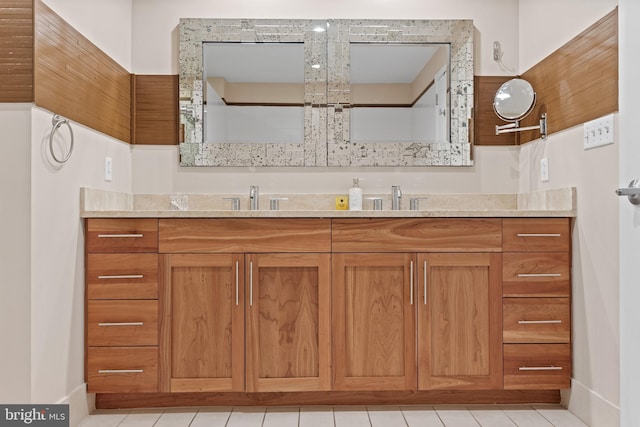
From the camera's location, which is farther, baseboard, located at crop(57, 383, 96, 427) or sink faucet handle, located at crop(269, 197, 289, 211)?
sink faucet handle, located at crop(269, 197, 289, 211)

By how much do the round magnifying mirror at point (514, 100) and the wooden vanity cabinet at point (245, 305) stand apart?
3.69ft

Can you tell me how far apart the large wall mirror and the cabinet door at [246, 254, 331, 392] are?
752mm

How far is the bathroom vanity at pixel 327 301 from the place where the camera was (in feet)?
7.36

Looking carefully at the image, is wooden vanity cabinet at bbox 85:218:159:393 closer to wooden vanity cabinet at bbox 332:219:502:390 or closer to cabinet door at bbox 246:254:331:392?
cabinet door at bbox 246:254:331:392

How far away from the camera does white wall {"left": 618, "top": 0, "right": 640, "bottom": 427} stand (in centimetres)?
123

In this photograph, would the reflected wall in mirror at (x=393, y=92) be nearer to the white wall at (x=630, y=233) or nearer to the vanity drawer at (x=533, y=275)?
the vanity drawer at (x=533, y=275)

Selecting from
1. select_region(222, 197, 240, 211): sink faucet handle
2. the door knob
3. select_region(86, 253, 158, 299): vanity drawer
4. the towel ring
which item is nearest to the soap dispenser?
select_region(222, 197, 240, 211): sink faucet handle

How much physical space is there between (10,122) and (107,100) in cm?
71

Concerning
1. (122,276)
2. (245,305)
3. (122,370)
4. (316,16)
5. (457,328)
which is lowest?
(122,370)

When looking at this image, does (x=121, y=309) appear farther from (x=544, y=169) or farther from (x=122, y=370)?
(x=544, y=169)

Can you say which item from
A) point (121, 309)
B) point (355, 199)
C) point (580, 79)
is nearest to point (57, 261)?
point (121, 309)

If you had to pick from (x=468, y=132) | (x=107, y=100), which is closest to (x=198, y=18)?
(x=107, y=100)

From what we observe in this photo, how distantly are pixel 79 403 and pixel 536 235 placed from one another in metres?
2.04

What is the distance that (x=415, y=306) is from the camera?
2.26 m
